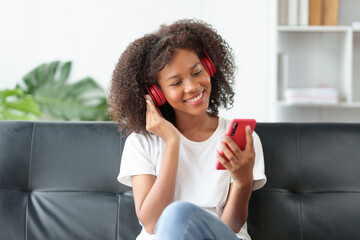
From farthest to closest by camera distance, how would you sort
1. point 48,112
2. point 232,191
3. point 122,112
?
point 48,112, point 122,112, point 232,191

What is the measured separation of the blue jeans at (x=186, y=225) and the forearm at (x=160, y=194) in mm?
281

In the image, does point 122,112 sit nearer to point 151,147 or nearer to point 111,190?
point 151,147

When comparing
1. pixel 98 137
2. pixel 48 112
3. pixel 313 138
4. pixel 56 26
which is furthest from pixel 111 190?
pixel 56 26

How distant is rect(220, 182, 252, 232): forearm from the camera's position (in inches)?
52.2

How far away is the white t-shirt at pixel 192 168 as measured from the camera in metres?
→ 1.38

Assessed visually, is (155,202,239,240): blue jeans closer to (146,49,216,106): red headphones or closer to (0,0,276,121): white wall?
(146,49,216,106): red headphones

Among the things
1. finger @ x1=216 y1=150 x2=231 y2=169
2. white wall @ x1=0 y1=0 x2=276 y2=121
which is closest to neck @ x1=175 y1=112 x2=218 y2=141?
finger @ x1=216 y1=150 x2=231 y2=169

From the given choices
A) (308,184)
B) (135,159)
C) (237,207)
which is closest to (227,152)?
(237,207)

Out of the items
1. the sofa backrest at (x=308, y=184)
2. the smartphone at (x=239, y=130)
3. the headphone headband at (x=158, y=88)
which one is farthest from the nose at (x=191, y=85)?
the sofa backrest at (x=308, y=184)

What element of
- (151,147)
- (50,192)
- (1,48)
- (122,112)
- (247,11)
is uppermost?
(247,11)

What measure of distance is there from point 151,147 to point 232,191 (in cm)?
30

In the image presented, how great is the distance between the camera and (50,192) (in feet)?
5.06

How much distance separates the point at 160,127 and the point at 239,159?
28 centimetres

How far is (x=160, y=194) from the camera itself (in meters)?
1.30
